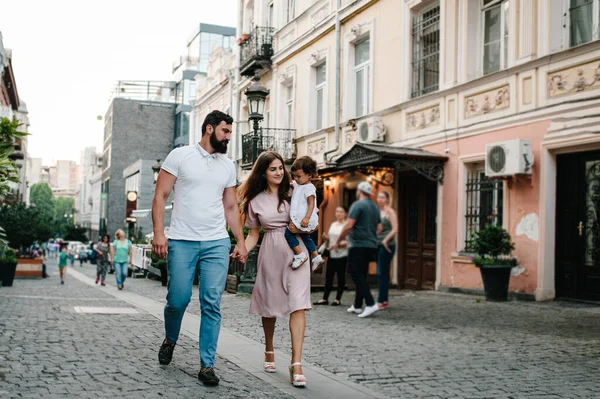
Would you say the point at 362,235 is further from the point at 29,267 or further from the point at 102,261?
the point at 29,267

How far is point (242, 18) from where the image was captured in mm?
28844

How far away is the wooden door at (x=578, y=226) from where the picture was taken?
11117 millimetres

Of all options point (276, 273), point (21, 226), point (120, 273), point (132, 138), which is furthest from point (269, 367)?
point (132, 138)

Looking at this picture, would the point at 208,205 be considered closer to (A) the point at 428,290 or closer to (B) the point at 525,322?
(B) the point at 525,322

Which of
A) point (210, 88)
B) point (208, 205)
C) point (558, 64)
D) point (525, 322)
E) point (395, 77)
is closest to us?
point (208, 205)

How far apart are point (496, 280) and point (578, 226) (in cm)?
155

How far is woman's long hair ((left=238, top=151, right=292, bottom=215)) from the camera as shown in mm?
5645

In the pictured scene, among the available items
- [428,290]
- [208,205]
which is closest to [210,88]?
[428,290]

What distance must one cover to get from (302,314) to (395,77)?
11.7 m

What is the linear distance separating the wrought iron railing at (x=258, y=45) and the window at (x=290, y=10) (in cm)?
112

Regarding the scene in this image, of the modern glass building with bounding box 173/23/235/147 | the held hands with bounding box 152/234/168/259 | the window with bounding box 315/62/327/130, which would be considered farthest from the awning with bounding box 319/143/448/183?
the modern glass building with bounding box 173/23/235/147

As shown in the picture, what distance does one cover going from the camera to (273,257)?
554 centimetres

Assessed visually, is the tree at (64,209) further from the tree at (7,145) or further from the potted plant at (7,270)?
the tree at (7,145)

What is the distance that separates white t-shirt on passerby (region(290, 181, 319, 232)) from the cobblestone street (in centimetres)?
122
